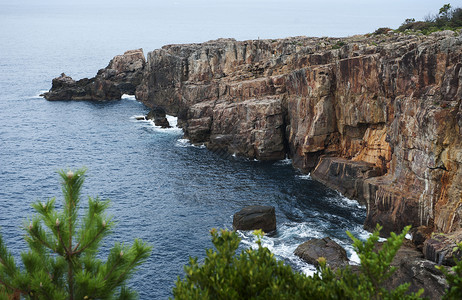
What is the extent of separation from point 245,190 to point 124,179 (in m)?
20.6

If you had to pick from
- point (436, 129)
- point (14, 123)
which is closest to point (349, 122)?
point (436, 129)

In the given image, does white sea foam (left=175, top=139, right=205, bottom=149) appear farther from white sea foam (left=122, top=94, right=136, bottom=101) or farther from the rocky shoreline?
white sea foam (left=122, top=94, right=136, bottom=101)

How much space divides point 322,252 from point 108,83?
112217 millimetres

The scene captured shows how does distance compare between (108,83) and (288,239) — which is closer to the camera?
(288,239)

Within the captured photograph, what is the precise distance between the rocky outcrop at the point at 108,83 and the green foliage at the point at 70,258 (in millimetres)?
132193

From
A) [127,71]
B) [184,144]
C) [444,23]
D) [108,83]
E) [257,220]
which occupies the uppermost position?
[444,23]

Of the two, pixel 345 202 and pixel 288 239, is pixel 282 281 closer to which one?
pixel 288 239

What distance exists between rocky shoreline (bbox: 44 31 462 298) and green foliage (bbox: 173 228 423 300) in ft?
85.8

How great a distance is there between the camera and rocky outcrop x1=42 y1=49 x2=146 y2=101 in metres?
146

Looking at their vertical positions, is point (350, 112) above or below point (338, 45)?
below

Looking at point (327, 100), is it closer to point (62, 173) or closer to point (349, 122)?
point (349, 122)

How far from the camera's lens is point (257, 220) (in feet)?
187

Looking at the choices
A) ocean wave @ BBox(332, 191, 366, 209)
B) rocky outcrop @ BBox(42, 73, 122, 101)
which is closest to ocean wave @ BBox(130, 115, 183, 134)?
rocky outcrop @ BBox(42, 73, 122, 101)

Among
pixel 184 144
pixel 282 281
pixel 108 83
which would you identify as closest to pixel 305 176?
pixel 184 144
